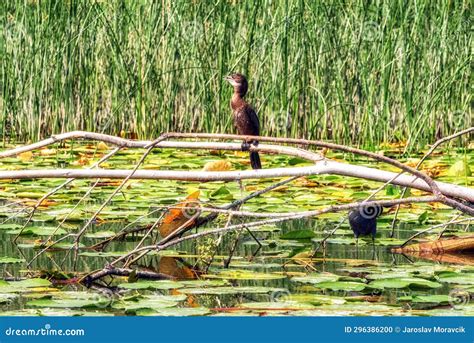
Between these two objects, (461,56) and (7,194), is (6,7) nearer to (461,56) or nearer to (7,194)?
(7,194)

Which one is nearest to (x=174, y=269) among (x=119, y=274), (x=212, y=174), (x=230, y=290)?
(x=119, y=274)

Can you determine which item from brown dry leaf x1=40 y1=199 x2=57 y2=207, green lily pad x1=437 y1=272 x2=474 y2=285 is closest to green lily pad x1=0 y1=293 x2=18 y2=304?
green lily pad x1=437 y1=272 x2=474 y2=285

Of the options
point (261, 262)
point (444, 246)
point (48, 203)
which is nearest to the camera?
point (261, 262)

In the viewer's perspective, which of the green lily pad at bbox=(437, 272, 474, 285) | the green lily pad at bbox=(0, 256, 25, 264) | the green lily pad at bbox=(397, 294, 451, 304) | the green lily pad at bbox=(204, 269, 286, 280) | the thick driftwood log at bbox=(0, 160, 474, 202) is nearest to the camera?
the green lily pad at bbox=(397, 294, 451, 304)

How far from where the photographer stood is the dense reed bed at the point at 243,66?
835cm

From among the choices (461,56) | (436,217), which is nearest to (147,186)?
(436,217)

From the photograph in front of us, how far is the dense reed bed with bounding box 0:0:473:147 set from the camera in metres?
8.35

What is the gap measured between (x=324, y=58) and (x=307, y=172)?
463cm

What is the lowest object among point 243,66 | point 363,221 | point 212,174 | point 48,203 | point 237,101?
point 48,203

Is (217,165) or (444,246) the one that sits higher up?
(217,165)

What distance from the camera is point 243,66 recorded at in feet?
28.8

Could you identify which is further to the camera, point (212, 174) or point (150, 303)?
point (212, 174)

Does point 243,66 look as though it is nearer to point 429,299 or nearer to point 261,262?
point 261,262

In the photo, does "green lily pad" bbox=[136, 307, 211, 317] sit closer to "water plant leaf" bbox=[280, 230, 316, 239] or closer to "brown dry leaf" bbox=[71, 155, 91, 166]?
"water plant leaf" bbox=[280, 230, 316, 239]
